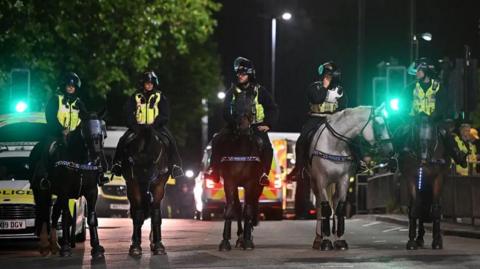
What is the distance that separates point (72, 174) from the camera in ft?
50.7

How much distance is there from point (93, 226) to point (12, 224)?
224 centimetres

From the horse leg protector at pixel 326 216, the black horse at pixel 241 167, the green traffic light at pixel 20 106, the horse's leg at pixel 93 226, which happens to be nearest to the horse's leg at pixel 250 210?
the black horse at pixel 241 167

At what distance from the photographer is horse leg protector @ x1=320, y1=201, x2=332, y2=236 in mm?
16094

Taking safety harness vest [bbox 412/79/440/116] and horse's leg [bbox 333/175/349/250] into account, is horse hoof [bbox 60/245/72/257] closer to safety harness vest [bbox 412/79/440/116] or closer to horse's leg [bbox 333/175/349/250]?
horse's leg [bbox 333/175/349/250]

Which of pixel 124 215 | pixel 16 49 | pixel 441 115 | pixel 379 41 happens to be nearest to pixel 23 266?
pixel 441 115

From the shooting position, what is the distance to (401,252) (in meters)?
15.6

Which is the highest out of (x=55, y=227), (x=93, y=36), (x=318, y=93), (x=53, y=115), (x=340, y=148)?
(x=93, y=36)

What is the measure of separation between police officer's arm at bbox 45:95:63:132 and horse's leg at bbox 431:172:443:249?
16.8 ft

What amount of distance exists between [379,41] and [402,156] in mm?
31450

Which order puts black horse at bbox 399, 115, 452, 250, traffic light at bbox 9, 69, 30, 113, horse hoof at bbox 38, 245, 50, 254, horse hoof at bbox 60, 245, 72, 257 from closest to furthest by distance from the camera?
horse hoof at bbox 60, 245, 72, 257 → horse hoof at bbox 38, 245, 50, 254 → black horse at bbox 399, 115, 452, 250 → traffic light at bbox 9, 69, 30, 113

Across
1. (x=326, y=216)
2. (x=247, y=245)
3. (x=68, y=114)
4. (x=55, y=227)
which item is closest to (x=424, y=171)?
(x=326, y=216)

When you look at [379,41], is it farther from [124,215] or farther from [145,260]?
[145,260]

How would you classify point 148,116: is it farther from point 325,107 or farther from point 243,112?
point 325,107

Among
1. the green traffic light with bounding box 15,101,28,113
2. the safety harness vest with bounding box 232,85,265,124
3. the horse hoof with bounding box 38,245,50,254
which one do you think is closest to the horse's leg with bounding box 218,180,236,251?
the safety harness vest with bounding box 232,85,265,124
